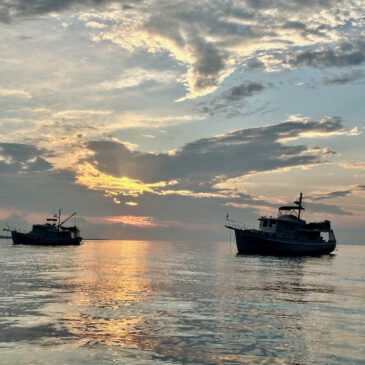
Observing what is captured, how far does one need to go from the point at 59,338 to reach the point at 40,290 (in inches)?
561

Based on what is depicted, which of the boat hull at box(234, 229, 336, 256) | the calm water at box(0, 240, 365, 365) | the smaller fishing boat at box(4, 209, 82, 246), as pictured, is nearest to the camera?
the calm water at box(0, 240, 365, 365)

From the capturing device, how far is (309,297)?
26.8 m

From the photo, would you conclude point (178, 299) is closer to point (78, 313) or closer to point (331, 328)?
point (78, 313)

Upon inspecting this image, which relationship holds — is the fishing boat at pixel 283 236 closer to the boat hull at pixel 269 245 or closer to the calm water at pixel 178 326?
the boat hull at pixel 269 245

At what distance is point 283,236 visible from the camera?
79.1 m

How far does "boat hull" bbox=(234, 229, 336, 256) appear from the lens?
255 ft

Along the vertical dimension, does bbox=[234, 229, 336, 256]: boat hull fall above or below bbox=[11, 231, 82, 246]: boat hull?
above

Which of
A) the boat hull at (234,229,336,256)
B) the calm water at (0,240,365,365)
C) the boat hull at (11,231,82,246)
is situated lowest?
the boat hull at (11,231,82,246)

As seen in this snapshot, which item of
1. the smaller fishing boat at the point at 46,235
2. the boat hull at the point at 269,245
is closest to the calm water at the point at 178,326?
the boat hull at the point at 269,245

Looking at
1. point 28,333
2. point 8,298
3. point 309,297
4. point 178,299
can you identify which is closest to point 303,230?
point 309,297

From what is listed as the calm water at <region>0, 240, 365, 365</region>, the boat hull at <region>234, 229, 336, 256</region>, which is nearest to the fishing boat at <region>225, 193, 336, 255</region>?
the boat hull at <region>234, 229, 336, 256</region>

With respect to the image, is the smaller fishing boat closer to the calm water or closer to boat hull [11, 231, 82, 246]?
boat hull [11, 231, 82, 246]

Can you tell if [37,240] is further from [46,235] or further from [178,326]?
[178,326]

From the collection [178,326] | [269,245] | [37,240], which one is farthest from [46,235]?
[178,326]
